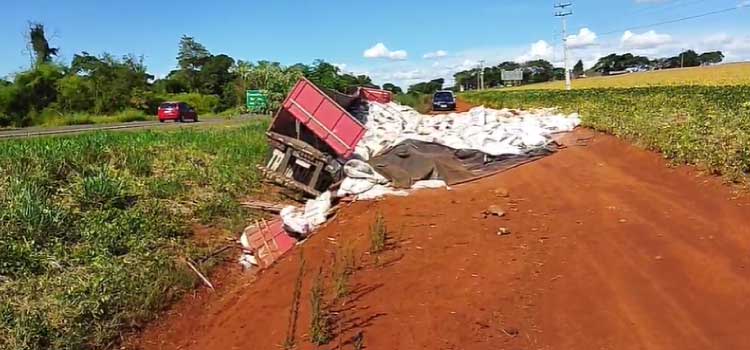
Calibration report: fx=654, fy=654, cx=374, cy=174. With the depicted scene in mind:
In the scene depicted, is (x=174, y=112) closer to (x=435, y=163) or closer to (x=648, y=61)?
(x=435, y=163)

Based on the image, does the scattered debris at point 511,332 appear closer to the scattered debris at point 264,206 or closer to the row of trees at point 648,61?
the scattered debris at point 264,206

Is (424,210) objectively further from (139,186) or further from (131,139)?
(131,139)

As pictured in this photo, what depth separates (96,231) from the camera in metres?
7.28

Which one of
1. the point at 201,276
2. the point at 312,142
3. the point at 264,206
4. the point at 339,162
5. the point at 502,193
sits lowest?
the point at 201,276

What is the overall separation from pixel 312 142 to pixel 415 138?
11.2 feet

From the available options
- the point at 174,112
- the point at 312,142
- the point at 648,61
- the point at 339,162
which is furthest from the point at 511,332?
the point at 648,61

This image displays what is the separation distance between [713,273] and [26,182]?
7.67 m

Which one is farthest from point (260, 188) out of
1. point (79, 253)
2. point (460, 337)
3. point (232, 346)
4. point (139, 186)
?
point (460, 337)

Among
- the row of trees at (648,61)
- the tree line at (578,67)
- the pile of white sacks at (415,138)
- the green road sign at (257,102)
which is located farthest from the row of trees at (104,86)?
the row of trees at (648,61)

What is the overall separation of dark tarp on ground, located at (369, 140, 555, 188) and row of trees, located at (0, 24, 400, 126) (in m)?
19.0

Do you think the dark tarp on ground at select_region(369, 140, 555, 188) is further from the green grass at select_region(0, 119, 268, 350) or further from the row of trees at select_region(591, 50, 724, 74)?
the row of trees at select_region(591, 50, 724, 74)

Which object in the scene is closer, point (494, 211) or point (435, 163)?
point (494, 211)

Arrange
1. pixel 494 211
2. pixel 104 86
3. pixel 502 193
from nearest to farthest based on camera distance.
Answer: pixel 494 211
pixel 502 193
pixel 104 86

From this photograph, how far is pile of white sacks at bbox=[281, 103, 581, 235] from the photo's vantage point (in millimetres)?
9438
